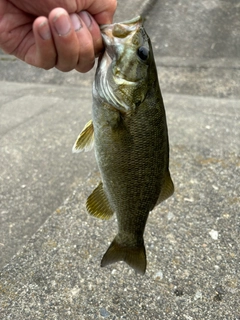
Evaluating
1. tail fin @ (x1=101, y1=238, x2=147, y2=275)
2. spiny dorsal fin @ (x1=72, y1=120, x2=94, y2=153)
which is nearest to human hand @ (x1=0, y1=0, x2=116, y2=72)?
spiny dorsal fin @ (x1=72, y1=120, x2=94, y2=153)

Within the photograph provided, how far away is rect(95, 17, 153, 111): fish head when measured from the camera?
1536 millimetres

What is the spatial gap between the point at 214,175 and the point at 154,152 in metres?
2.01

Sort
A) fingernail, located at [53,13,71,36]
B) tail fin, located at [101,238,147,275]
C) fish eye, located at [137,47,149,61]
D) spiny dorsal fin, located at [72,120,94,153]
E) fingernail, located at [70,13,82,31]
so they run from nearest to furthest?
1. fingernail, located at [53,13,71,36]
2. fingernail, located at [70,13,82,31]
3. fish eye, located at [137,47,149,61]
4. spiny dorsal fin, located at [72,120,94,153]
5. tail fin, located at [101,238,147,275]

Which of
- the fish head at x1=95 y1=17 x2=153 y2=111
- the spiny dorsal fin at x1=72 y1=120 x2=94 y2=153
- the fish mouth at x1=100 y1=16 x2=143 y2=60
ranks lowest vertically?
the spiny dorsal fin at x1=72 y1=120 x2=94 y2=153

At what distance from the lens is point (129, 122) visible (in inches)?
63.6

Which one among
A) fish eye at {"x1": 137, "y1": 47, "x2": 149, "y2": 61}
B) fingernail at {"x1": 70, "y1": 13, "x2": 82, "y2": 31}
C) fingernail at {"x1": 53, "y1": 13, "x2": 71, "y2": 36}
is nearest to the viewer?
fingernail at {"x1": 53, "y1": 13, "x2": 71, "y2": 36}

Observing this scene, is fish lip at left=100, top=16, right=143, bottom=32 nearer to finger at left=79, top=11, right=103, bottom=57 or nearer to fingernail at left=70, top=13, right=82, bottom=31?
finger at left=79, top=11, right=103, bottom=57

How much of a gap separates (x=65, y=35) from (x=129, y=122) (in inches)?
17.9

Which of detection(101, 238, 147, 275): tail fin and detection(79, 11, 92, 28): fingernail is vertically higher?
detection(79, 11, 92, 28): fingernail

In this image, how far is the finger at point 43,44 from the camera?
A: 1330mm

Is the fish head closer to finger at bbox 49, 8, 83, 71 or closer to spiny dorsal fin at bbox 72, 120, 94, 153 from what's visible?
finger at bbox 49, 8, 83, 71

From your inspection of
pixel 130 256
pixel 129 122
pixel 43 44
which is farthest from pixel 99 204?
pixel 43 44

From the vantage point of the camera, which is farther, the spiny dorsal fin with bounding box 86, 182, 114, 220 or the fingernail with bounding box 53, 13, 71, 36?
the spiny dorsal fin with bounding box 86, 182, 114, 220

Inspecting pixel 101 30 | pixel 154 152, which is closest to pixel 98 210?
pixel 154 152
